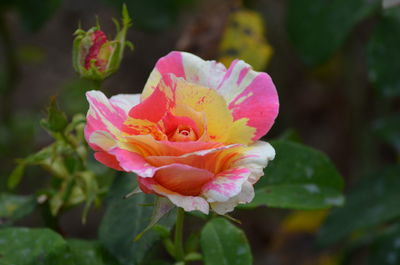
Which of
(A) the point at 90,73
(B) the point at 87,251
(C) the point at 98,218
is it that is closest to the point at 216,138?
(A) the point at 90,73

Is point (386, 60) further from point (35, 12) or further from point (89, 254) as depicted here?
point (35, 12)

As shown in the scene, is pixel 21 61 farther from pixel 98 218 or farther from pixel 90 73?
pixel 90 73

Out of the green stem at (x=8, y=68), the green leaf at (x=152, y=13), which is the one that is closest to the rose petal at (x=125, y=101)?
the green leaf at (x=152, y=13)

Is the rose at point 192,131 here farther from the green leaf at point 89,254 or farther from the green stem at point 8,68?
the green stem at point 8,68

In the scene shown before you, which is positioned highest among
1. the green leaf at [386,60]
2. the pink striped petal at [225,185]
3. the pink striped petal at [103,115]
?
the pink striped petal at [103,115]

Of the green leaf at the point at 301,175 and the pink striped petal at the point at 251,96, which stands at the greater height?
the pink striped petal at the point at 251,96

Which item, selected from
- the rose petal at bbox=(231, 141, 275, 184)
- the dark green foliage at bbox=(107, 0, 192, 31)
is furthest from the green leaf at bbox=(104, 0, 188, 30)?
the rose petal at bbox=(231, 141, 275, 184)

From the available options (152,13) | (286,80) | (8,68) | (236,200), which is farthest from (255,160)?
(286,80)
